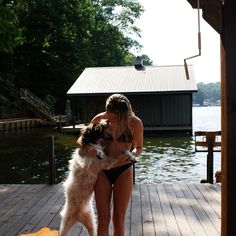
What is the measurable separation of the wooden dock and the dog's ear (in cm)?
176

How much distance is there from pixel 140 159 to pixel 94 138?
1382 cm

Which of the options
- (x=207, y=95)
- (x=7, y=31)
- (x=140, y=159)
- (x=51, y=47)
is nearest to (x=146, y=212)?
(x=7, y=31)

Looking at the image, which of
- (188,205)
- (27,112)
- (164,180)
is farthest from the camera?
(27,112)

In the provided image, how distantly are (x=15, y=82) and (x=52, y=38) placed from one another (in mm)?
5245

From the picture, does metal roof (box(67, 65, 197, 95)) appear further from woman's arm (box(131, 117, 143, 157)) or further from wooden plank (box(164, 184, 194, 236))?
woman's arm (box(131, 117, 143, 157))

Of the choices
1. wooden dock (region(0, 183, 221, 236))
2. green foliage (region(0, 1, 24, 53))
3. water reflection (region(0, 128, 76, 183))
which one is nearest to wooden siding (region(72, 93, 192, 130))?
water reflection (region(0, 128, 76, 183))

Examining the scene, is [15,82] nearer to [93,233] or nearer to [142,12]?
[142,12]

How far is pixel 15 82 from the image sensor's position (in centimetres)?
4253

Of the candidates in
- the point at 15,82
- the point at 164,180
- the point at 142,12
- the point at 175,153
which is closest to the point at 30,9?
the point at 15,82

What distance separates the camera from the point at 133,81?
30.3 meters

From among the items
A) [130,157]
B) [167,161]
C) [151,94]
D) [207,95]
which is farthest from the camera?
[207,95]

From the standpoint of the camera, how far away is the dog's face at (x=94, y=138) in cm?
397

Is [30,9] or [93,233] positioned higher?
[30,9]

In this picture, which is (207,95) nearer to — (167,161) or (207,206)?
(167,161)
